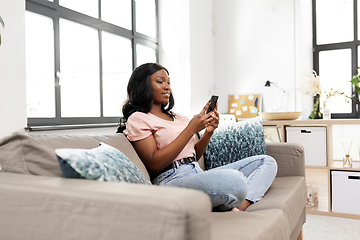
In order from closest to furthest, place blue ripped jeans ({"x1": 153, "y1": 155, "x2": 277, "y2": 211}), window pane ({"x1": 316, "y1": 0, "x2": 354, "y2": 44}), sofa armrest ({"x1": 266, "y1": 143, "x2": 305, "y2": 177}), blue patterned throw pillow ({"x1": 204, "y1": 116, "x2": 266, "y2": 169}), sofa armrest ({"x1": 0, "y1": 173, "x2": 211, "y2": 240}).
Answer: sofa armrest ({"x1": 0, "y1": 173, "x2": 211, "y2": 240}) < blue ripped jeans ({"x1": 153, "y1": 155, "x2": 277, "y2": 211}) < blue patterned throw pillow ({"x1": 204, "y1": 116, "x2": 266, "y2": 169}) < sofa armrest ({"x1": 266, "y1": 143, "x2": 305, "y2": 177}) < window pane ({"x1": 316, "y1": 0, "x2": 354, "y2": 44})

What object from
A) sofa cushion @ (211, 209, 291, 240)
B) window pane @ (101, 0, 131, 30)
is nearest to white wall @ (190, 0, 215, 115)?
window pane @ (101, 0, 131, 30)

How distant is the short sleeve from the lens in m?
1.51

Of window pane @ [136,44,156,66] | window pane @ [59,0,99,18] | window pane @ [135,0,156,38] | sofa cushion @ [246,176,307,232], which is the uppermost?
window pane @ [135,0,156,38]

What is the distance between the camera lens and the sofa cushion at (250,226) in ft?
3.21

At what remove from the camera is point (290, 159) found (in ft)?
7.09

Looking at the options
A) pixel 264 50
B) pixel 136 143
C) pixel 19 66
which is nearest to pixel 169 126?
pixel 136 143

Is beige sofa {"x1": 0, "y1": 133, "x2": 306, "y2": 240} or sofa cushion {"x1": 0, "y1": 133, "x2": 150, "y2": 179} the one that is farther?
sofa cushion {"x1": 0, "y1": 133, "x2": 150, "y2": 179}

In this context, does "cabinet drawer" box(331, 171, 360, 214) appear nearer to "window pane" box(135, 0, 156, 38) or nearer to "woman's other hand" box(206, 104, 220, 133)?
"woman's other hand" box(206, 104, 220, 133)

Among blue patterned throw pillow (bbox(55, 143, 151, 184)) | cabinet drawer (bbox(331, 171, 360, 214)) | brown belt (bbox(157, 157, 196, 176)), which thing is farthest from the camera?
cabinet drawer (bbox(331, 171, 360, 214))

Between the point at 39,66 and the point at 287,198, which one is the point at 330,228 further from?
the point at 39,66

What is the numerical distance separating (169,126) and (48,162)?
2.24 feet

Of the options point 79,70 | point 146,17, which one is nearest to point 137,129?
point 79,70

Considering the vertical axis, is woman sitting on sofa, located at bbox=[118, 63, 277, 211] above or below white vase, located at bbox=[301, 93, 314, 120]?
below

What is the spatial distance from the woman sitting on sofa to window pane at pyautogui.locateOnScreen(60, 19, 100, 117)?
138 centimetres
